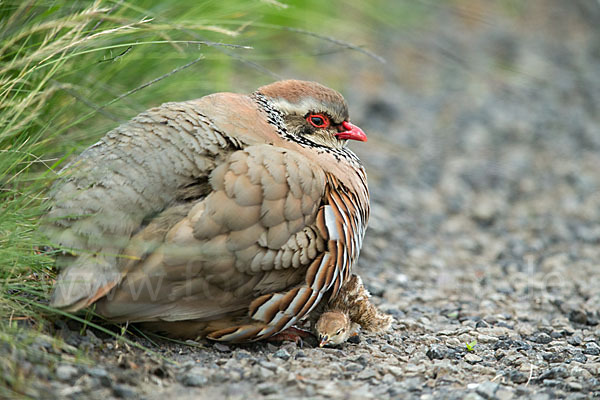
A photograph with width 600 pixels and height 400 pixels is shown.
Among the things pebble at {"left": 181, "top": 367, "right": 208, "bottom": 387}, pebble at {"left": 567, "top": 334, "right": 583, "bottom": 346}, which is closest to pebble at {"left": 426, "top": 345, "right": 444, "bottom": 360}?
pebble at {"left": 567, "top": 334, "right": 583, "bottom": 346}

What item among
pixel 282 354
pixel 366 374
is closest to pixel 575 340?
pixel 366 374

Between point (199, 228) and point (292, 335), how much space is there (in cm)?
95

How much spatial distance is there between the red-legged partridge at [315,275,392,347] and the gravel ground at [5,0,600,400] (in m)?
0.08

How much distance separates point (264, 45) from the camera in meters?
7.68

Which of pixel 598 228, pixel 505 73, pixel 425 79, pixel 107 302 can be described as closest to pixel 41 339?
pixel 107 302

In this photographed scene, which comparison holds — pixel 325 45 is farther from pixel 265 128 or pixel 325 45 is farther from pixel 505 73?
pixel 265 128

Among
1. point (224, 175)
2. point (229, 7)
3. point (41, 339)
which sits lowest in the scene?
point (41, 339)

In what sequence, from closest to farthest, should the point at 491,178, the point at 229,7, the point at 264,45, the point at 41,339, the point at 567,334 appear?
the point at 41,339 < the point at 567,334 < the point at 229,7 < the point at 264,45 < the point at 491,178

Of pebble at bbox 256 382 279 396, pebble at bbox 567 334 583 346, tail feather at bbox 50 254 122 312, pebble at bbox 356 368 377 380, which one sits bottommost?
pebble at bbox 567 334 583 346

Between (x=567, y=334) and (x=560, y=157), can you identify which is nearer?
(x=567, y=334)

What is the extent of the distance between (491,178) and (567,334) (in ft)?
12.1

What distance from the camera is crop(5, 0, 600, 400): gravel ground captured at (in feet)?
11.4

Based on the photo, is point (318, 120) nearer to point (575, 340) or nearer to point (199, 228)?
point (199, 228)

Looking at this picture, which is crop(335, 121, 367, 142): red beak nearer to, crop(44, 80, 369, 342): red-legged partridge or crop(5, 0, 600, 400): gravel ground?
crop(44, 80, 369, 342): red-legged partridge
